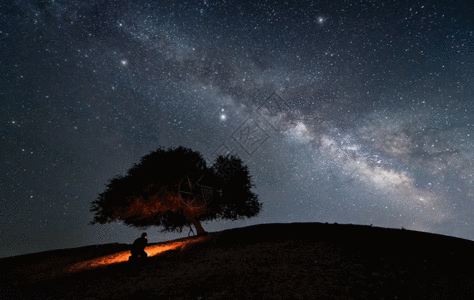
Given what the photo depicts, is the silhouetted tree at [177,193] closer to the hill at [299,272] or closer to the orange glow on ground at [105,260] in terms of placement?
the orange glow on ground at [105,260]

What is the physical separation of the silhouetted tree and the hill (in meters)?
6.35

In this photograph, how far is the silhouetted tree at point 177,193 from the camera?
18.3 m

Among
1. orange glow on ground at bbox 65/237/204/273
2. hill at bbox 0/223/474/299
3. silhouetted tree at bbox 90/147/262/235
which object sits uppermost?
silhouetted tree at bbox 90/147/262/235

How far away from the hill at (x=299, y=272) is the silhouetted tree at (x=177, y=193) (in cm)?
635

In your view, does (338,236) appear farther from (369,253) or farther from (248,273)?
(248,273)

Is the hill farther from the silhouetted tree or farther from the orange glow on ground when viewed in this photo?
the silhouetted tree

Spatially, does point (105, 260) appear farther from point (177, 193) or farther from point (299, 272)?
point (299, 272)

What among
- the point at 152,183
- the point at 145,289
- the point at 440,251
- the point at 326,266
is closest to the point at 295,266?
the point at 326,266

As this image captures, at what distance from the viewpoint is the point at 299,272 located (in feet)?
24.8

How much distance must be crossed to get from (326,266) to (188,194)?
1329 centimetres

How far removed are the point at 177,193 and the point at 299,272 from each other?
1324 cm

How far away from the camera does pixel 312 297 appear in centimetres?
591

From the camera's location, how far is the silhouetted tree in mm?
18266

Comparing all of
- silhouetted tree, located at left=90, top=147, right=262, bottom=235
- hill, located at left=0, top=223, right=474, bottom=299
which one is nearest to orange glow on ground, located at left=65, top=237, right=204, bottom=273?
hill, located at left=0, top=223, right=474, bottom=299
